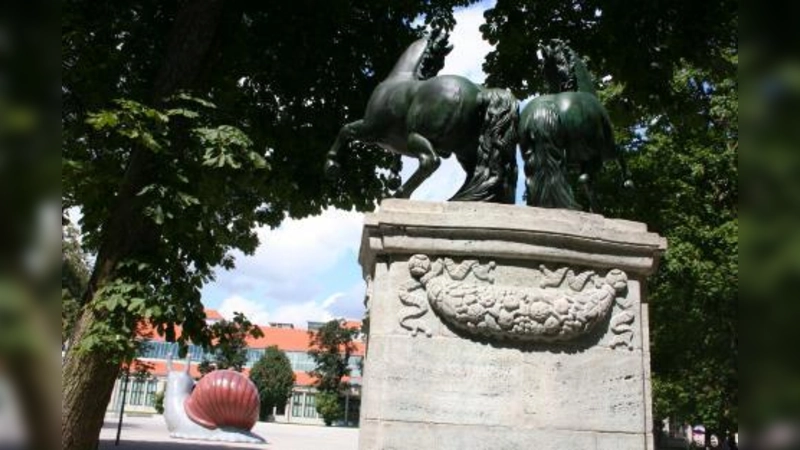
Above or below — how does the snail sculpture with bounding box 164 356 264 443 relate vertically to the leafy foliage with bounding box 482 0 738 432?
below

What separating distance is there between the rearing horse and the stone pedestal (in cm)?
62

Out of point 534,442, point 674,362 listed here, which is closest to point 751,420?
point 534,442

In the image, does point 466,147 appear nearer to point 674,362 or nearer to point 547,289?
point 547,289

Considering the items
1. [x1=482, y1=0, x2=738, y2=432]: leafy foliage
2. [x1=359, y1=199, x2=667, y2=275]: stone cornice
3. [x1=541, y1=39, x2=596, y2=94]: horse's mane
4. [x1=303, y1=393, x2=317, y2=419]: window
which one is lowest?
[x1=303, y1=393, x2=317, y2=419]: window

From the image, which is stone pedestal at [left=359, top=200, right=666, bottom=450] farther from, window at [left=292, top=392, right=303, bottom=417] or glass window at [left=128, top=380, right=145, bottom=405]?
glass window at [left=128, top=380, right=145, bottom=405]

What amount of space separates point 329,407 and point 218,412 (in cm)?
4412

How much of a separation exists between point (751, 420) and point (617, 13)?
1167 cm

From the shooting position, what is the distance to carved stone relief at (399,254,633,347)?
4.73m

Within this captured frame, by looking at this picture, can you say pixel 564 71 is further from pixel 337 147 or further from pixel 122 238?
pixel 122 238

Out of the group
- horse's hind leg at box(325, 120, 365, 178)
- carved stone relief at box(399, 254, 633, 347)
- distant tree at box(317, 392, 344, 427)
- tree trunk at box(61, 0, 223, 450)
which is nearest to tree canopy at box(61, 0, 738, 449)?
tree trunk at box(61, 0, 223, 450)

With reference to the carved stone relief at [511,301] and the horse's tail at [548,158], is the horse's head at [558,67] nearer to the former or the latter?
the horse's tail at [548,158]

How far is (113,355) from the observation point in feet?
33.0

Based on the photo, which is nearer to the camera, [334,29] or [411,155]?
[411,155]

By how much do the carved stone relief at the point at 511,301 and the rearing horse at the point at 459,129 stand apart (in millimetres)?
873
